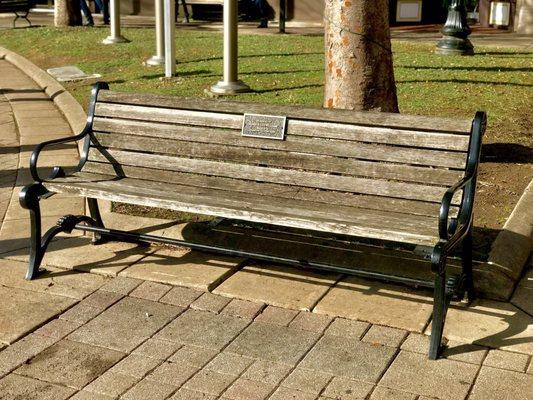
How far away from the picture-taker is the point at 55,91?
464 inches

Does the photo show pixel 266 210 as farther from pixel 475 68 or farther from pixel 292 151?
pixel 475 68

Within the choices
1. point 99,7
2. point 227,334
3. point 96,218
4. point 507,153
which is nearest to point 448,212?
point 227,334

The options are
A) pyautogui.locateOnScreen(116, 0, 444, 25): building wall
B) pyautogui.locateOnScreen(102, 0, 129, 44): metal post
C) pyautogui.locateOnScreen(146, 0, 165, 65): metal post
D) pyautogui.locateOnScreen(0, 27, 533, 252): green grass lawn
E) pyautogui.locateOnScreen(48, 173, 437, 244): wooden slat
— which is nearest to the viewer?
pyautogui.locateOnScreen(48, 173, 437, 244): wooden slat

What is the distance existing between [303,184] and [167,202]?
2.60 feet

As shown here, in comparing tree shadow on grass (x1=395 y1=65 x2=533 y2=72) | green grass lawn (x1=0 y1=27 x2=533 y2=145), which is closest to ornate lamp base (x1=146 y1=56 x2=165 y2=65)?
green grass lawn (x1=0 y1=27 x2=533 y2=145)

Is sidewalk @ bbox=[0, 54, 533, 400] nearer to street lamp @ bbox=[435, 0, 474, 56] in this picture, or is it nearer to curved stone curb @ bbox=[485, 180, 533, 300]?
curved stone curb @ bbox=[485, 180, 533, 300]

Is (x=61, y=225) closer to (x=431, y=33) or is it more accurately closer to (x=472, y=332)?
(x=472, y=332)

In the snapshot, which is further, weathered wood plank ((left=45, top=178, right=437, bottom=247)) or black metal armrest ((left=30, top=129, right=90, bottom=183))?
black metal armrest ((left=30, top=129, right=90, bottom=183))

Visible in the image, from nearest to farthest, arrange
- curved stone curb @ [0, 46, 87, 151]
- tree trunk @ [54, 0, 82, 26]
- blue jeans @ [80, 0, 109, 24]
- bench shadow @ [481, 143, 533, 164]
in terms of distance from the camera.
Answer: bench shadow @ [481, 143, 533, 164], curved stone curb @ [0, 46, 87, 151], tree trunk @ [54, 0, 82, 26], blue jeans @ [80, 0, 109, 24]

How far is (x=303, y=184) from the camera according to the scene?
5.41m

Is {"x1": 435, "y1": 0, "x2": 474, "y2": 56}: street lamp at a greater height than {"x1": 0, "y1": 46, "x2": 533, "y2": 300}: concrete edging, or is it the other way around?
{"x1": 435, "y1": 0, "x2": 474, "y2": 56}: street lamp

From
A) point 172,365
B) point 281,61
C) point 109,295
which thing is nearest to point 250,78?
point 281,61

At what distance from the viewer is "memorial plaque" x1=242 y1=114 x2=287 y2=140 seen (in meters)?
5.46

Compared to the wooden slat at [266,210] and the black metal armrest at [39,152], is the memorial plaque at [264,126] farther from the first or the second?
the black metal armrest at [39,152]
